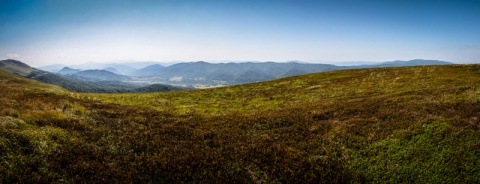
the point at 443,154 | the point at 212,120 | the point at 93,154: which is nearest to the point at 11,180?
the point at 93,154

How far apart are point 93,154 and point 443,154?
14828mm

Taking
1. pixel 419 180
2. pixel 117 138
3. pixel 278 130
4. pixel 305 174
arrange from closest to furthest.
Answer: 1. pixel 419 180
2. pixel 305 174
3. pixel 117 138
4. pixel 278 130

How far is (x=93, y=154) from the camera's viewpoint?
10.9 m

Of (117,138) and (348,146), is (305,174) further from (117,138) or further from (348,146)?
(117,138)

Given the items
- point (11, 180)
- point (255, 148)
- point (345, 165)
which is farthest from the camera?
point (255, 148)

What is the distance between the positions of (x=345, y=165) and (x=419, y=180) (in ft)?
8.34

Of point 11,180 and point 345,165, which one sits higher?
point 11,180

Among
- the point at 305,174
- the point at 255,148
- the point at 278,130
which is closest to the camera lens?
the point at 305,174

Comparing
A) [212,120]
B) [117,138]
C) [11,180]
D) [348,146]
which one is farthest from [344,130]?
[11,180]

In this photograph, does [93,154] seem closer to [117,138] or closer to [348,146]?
[117,138]

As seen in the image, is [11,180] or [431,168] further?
[431,168]

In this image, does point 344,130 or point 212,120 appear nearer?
point 344,130

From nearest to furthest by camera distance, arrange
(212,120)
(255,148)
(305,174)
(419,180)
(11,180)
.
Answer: (11,180)
(419,180)
(305,174)
(255,148)
(212,120)

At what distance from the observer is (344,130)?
14188 millimetres
